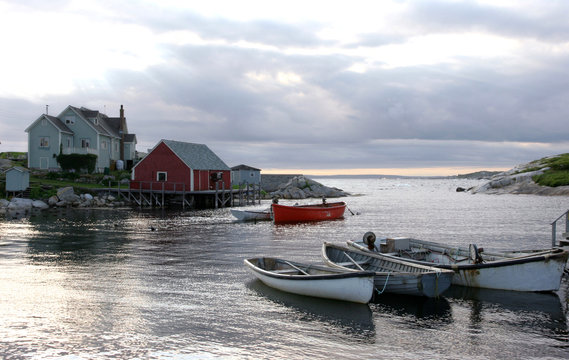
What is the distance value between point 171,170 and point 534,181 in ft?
222

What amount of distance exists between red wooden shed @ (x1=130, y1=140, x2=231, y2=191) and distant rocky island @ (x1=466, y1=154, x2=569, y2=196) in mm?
57674

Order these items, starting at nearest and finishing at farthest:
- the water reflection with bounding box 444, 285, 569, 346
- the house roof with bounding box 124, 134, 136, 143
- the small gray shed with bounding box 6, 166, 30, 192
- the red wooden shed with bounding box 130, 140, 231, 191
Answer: the water reflection with bounding box 444, 285, 569, 346 < the small gray shed with bounding box 6, 166, 30, 192 < the red wooden shed with bounding box 130, 140, 231, 191 < the house roof with bounding box 124, 134, 136, 143

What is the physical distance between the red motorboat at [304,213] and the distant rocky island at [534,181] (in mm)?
53173

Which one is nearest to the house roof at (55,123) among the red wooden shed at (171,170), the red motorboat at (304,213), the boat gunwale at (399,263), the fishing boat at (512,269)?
the red wooden shed at (171,170)

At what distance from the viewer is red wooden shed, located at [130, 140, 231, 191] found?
54594 millimetres

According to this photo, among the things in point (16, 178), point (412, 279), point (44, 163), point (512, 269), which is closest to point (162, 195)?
point (16, 178)

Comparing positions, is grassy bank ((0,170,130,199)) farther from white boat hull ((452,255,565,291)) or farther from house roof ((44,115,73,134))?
white boat hull ((452,255,565,291))

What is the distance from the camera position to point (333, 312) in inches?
512

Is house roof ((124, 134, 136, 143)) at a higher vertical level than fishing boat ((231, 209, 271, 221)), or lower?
higher

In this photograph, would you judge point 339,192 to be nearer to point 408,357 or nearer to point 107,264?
point 107,264

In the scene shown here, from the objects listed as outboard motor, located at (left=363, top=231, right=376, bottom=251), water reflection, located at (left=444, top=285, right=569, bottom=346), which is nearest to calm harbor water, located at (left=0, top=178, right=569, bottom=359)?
water reflection, located at (left=444, top=285, right=569, bottom=346)

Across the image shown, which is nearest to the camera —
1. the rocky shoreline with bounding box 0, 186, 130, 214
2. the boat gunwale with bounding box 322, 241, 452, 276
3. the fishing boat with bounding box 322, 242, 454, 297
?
the fishing boat with bounding box 322, 242, 454, 297

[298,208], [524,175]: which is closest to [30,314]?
[298,208]

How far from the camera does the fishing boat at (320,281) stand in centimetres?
1326
